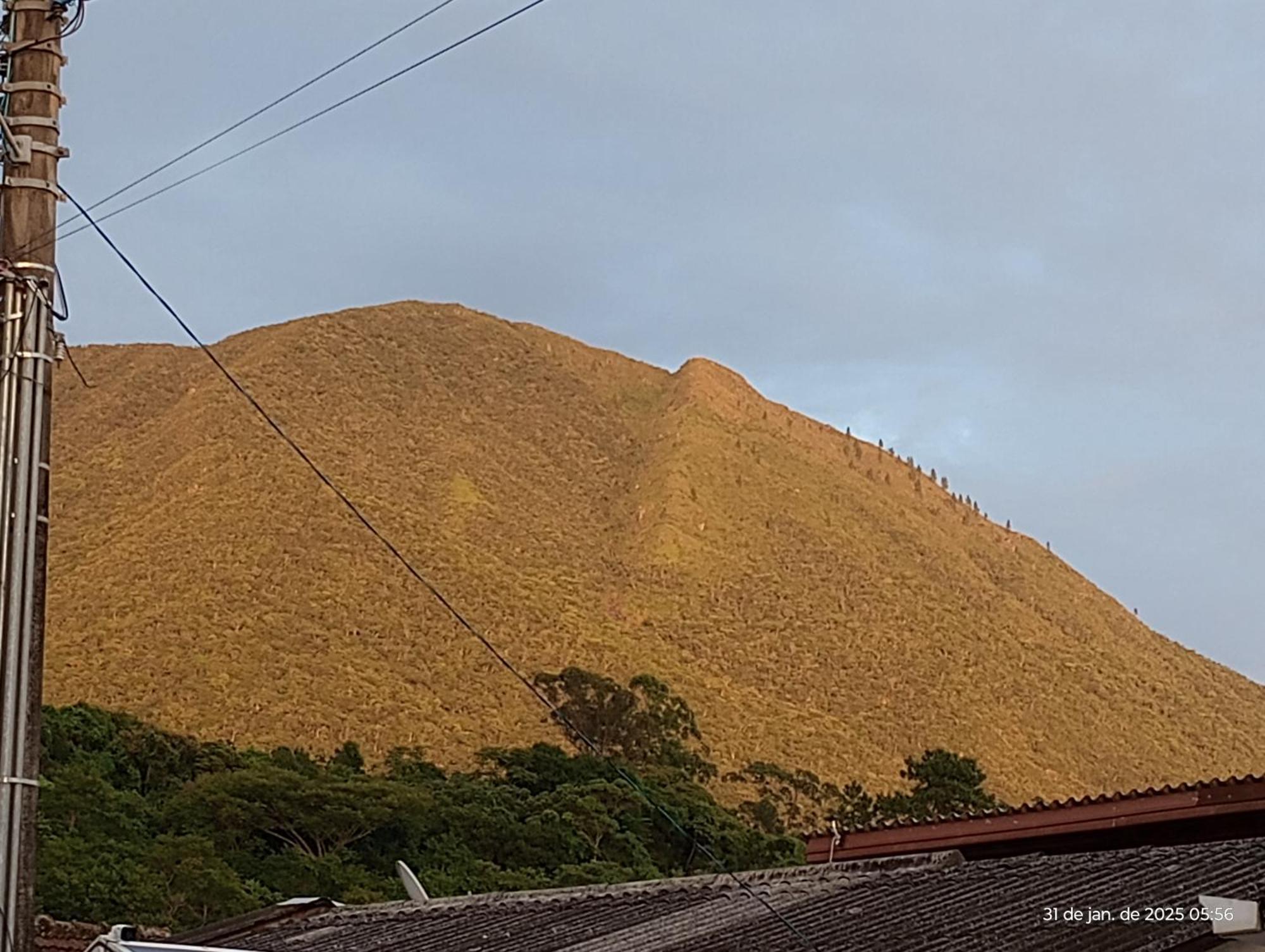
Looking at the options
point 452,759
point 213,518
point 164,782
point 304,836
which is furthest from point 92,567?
point 304,836

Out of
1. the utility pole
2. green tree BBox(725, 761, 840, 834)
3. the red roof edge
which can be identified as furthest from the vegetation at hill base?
the utility pole

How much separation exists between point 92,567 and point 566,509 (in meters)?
30.3

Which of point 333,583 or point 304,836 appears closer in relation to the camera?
point 304,836

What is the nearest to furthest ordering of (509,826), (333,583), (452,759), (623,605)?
(509,826), (452,759), (333,583), (623,605)

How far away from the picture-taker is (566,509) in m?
107

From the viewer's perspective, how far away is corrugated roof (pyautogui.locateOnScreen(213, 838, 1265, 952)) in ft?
26.4

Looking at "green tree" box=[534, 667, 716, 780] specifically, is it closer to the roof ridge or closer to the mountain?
the mountain

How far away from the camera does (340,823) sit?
40906mm

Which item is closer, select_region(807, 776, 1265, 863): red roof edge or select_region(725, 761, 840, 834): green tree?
select_region(807, 776, 1265, 863): red roof edge

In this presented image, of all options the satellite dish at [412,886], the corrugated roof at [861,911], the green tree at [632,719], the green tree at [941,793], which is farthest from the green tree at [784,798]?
the corrugated roof at [861,911]

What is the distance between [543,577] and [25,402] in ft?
280

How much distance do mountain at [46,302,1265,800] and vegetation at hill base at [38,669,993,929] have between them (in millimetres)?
16595

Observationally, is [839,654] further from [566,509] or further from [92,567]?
[92,567]

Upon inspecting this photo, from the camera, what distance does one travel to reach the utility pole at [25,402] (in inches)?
268
